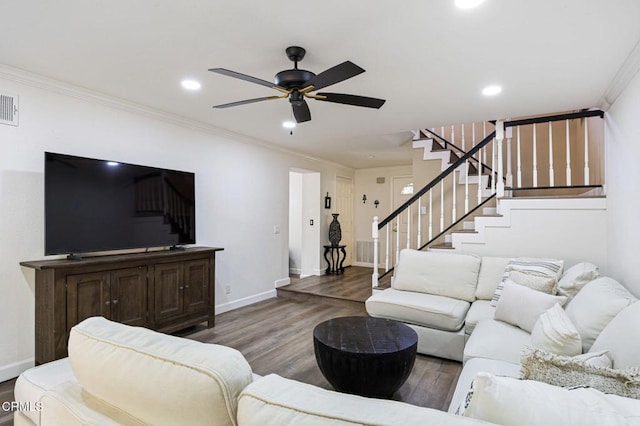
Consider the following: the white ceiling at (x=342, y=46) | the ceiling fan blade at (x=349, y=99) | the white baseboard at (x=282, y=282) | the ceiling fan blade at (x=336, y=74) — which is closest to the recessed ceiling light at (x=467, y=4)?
the white ceiling at (x=342, y=46)

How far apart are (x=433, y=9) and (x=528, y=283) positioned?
233 centimetres

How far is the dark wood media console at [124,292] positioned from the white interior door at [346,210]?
3888 millimetres

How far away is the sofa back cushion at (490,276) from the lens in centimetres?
347

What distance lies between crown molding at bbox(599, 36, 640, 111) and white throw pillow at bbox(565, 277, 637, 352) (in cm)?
164

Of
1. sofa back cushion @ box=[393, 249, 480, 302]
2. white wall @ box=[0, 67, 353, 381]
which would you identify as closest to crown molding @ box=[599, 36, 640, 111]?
sofa back cushion @ box=[393, 249, 480, 302]

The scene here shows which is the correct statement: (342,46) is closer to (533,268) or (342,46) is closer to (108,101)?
(108,101)

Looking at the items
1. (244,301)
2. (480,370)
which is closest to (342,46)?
(480,370)

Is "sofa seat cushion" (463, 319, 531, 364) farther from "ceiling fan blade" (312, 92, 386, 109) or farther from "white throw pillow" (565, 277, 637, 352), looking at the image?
"ceiling fan blade" (312, 92, 386, 109)

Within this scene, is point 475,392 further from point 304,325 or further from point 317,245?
point 317,245

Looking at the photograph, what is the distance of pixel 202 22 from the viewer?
6.70ft

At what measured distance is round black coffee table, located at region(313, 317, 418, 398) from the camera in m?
2.18

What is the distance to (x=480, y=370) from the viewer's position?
6.25 ft

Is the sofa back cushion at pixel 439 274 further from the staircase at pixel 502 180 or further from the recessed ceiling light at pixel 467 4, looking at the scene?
the recessed ceiling light at pixel 467 4

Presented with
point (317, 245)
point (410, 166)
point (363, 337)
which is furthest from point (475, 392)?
point (410, 166)
